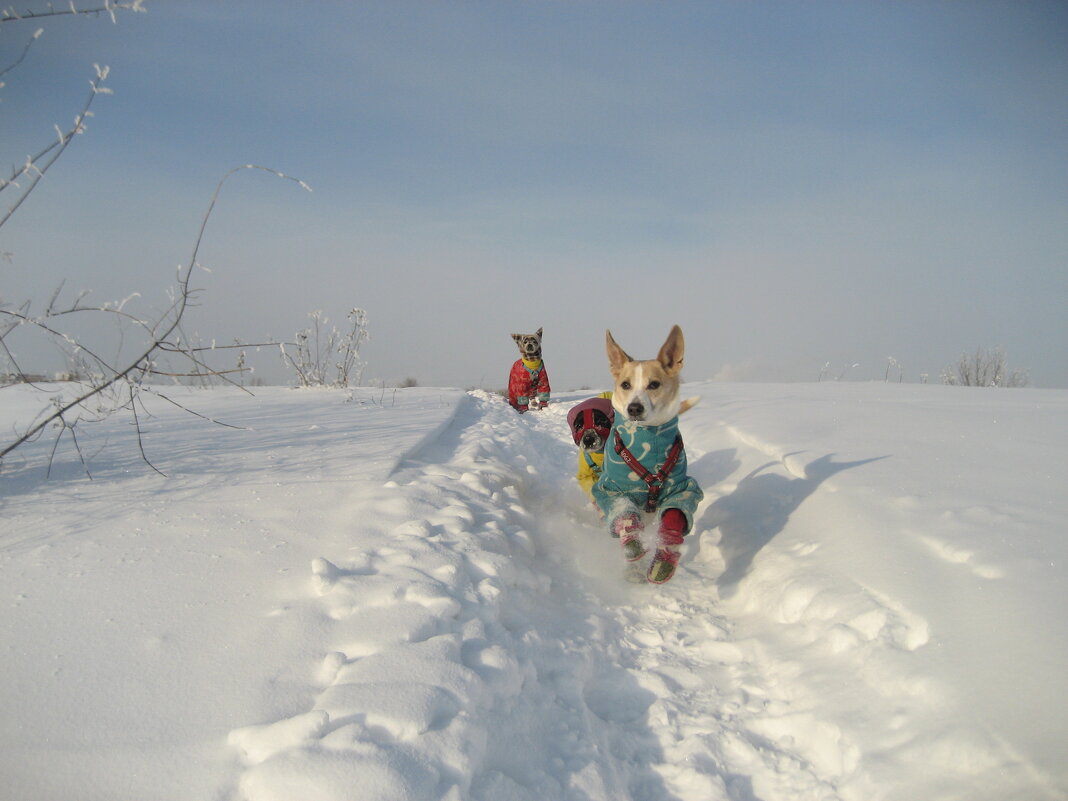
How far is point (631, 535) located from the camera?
3771 millimetres

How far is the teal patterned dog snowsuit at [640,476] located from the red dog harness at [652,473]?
10 mm

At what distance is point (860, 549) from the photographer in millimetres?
3105

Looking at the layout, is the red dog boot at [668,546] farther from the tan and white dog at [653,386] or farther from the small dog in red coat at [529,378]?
the small dog in red coat at [529,378]

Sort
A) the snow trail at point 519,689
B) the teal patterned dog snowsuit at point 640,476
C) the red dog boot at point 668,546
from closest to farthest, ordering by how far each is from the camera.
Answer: the snow trail at point 519,689 < the red dog boot at point 668,546 < the teal patterned dog snowsuit at point 640,476

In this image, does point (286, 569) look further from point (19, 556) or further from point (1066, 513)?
point (1066, 513)

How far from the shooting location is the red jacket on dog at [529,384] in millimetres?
10617

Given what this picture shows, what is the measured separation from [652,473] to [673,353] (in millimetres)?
828

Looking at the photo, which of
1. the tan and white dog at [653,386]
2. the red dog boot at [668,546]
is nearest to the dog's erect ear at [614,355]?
the tan and white dog at [653,386]

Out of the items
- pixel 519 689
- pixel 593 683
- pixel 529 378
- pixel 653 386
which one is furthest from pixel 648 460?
pixel 529 378

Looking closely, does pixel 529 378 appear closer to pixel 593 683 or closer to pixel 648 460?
pixel 648 460

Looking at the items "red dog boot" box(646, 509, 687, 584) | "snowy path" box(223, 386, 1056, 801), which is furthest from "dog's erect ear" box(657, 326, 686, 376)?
"snowy path" box(223, 386, 1056, 801)

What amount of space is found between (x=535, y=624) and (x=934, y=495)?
7.71ft

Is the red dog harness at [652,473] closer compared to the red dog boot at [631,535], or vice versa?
the red dog boot at [631,535]

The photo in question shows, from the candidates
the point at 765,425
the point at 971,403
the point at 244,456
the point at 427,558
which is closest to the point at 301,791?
the point at 427,558
